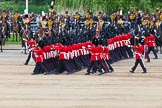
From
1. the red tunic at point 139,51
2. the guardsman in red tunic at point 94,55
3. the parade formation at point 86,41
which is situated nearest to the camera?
the guardsman in red tunic at point 94,55

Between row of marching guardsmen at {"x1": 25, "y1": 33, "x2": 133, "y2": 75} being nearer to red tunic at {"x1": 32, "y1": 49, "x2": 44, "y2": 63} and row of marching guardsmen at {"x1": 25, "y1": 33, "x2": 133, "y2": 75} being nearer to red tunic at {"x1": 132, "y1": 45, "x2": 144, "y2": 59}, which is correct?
red tunic at {"x1": 32, "y1": 49, "x2": 44, "y2": 63}

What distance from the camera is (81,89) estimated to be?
31062 mm

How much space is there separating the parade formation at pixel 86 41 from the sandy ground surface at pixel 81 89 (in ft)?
2.49

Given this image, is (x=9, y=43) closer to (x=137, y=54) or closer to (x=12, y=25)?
(x=12, y=25)

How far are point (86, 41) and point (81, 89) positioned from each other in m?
7.80

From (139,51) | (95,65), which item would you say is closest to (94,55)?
(95,65)

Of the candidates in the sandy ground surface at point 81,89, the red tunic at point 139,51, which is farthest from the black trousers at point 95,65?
the red tunic at point 139,51

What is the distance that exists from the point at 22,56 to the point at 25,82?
46.9 feet

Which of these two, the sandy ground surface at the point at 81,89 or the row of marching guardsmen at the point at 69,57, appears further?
the row of marching guardsmen at the point at 69,57

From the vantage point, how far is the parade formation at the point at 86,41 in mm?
36719

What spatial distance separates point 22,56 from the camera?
156 ft

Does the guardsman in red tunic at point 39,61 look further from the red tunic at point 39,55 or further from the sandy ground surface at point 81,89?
the sandy ground surface at point 81,89

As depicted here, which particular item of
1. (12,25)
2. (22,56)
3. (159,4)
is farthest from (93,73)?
(159,4)

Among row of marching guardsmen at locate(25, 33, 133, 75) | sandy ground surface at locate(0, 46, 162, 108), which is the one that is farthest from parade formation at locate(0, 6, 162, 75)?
sandy ground surface at locate(0, 46, 162, 108)
